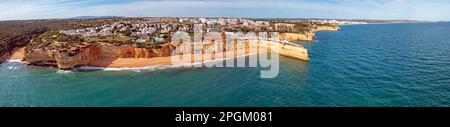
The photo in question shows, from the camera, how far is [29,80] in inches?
1138

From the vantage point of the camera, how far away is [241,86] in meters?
25.1

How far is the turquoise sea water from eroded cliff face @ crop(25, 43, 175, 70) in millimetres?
1506

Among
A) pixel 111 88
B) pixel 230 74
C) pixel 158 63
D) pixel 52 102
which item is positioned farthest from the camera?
pixel 158 63

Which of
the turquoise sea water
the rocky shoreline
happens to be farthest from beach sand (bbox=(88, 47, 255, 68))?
the turquoise sea water

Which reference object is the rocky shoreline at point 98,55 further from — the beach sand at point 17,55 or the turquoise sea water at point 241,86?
the turquoise sea water at point 241,86

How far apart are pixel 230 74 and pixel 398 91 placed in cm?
1536

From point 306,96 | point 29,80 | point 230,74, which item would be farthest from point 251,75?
point 29,80

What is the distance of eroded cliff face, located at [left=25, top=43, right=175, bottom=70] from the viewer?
33.6 m

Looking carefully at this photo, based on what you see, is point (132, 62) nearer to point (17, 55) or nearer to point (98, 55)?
point (98, 55)

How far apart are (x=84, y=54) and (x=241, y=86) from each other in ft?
72.0

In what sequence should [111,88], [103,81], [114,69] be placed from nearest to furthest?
[111,88] → [103,81] → [114,69]

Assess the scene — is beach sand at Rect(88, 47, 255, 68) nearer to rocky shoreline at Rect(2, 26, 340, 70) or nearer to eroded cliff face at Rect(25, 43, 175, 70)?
rocky shoreline at Rect(2, 26, 340, 70)
